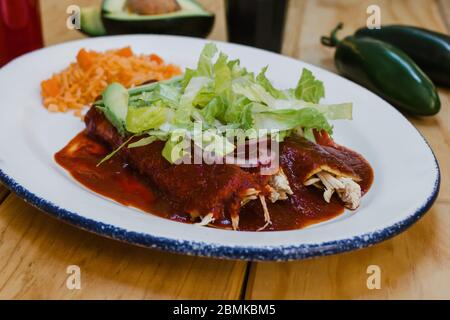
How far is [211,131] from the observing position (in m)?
1.67

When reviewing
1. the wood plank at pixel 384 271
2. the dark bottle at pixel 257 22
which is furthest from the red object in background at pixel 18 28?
the wood plank at pixel 384 271

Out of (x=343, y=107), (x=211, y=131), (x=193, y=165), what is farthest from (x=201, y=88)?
(x=343, y=107)

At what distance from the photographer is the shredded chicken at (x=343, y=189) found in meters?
1.64

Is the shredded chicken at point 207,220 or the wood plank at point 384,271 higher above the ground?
the shredded chicken at point 207,220

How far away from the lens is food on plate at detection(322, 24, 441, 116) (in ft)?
7.63

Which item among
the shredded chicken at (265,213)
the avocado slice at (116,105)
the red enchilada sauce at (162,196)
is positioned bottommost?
the red enchilada sauce at (162,196)

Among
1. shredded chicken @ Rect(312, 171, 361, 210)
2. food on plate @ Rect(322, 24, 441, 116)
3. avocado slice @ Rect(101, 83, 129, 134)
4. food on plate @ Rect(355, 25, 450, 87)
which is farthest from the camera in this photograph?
food on plate @ Rect(355, 25, 450, 87)

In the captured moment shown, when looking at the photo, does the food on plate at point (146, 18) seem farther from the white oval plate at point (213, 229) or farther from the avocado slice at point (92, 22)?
the white oval plate at point (213, 229)

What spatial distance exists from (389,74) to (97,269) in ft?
5.09

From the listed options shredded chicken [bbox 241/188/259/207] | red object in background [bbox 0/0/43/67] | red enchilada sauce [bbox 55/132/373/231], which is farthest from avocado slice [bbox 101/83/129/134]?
red object in background [bbox 0/0/43/67]

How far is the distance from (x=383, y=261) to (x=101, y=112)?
40.0 inches

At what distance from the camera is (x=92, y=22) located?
9.64 feet

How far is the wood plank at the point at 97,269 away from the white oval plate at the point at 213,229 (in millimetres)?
109

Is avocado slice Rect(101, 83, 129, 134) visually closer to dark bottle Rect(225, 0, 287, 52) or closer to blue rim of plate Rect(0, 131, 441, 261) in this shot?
blue rim of plate Rect(0, 131, 441, 261)
